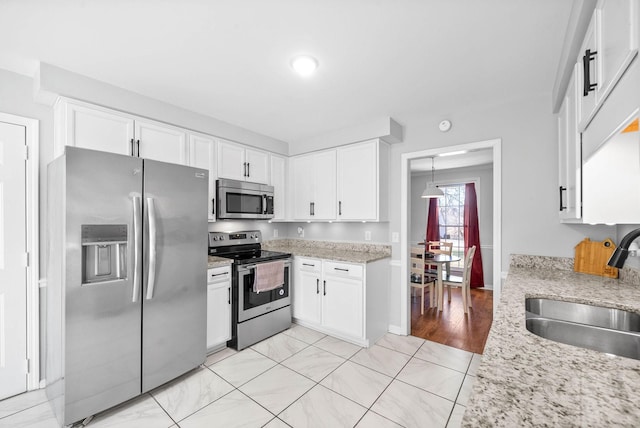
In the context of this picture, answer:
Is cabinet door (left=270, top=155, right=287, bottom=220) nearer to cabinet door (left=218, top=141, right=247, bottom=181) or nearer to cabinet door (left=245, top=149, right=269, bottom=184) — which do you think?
cabinet door (left=245, top=149, right=269, bottom=184)

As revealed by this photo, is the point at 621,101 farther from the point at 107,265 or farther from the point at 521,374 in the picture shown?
the point at 107,265

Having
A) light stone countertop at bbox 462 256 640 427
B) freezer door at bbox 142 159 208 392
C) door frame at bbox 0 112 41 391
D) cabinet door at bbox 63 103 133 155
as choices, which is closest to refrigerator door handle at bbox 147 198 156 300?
freezer door at bbox 142 159 208 392

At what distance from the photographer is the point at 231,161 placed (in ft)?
10.9

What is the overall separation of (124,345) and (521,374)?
232cm

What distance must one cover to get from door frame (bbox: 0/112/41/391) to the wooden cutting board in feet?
14.2

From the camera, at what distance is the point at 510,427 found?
1.82ft

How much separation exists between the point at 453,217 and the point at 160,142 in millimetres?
5837

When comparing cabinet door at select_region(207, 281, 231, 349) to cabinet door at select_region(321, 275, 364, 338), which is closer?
cabinet door at select_region(207, 281, 231, 349)

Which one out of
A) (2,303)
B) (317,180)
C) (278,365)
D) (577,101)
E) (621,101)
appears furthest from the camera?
(317,180)

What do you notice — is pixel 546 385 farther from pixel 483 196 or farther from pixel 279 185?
pixel 483 196

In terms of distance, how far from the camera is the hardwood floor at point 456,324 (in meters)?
3.08

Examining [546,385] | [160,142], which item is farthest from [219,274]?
[546,385]

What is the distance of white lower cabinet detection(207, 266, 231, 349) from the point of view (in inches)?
105

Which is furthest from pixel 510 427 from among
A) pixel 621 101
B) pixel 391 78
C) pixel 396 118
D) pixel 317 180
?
pixel 317 180
